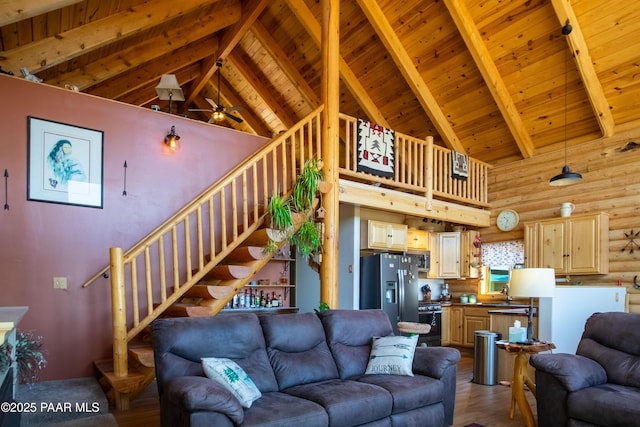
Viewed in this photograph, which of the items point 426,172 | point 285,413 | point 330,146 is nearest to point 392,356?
point 285,413

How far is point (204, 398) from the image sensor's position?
236cm

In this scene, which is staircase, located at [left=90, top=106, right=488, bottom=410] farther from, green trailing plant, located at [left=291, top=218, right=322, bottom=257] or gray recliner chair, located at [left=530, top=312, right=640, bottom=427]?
gray recliner chair, located at [left=530, top=312, right=640, bottom=427]

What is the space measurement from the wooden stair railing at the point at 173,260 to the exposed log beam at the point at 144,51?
2429mm

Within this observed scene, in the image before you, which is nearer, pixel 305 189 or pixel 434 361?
pixel 434 361

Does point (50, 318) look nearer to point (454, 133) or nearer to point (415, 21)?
point (415, 21)

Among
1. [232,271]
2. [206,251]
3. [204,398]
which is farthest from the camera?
[206,251]

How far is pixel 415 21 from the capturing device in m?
6.59

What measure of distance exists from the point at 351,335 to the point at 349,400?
0.87 m

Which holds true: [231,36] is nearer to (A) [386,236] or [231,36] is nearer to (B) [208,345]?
(A) [386,236]

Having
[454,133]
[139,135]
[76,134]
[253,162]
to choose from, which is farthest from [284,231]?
[454,133]

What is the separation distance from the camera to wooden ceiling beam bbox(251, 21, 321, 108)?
7957 mm

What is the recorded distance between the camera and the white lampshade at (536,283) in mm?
3820

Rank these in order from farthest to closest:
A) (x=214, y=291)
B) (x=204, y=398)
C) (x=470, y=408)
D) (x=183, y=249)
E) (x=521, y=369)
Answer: (x=183, y=249), (x=214, y=291), (x=470, y=408), (x=521, y=369), (x=204, y=398)

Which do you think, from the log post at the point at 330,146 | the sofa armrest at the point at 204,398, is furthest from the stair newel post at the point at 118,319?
the log post at the point at 330,146
